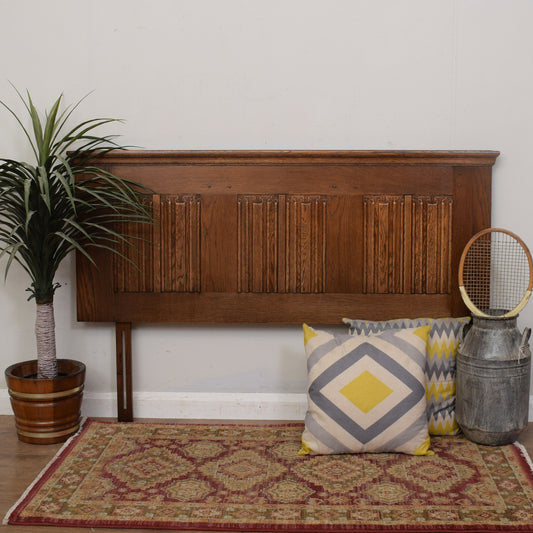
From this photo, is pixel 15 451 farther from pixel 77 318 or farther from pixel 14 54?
pixel 14 54

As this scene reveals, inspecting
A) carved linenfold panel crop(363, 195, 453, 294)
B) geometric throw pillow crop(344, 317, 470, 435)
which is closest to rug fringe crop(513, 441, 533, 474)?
geometric throw pillow crop(344, 317, 470, 435)

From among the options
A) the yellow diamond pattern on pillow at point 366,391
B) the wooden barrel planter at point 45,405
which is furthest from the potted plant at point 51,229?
the yellow diamond pattern on pillow at point 366,391

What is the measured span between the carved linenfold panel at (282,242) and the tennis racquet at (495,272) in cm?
65

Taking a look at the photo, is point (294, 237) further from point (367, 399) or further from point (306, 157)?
point (367, 399)

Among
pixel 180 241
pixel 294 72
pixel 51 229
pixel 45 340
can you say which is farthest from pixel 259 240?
pixel 45 340

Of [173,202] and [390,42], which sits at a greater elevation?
[390,42]

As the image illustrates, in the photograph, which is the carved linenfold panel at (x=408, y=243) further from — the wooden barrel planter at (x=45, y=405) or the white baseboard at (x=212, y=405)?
the wooden barrel planter at (x=45, y=405)

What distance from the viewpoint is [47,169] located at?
8.43ft

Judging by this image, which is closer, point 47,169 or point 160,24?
point 47,169

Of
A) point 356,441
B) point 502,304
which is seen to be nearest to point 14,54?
point 356,441

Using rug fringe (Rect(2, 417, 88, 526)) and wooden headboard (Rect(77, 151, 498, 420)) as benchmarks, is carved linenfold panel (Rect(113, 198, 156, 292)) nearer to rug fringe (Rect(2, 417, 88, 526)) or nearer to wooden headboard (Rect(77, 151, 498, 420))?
wooden headboard (Rect(77, 151, 498, 420))

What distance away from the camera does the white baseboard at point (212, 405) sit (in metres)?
2.91

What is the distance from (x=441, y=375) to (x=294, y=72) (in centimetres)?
146

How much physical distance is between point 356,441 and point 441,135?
1.39 metres
